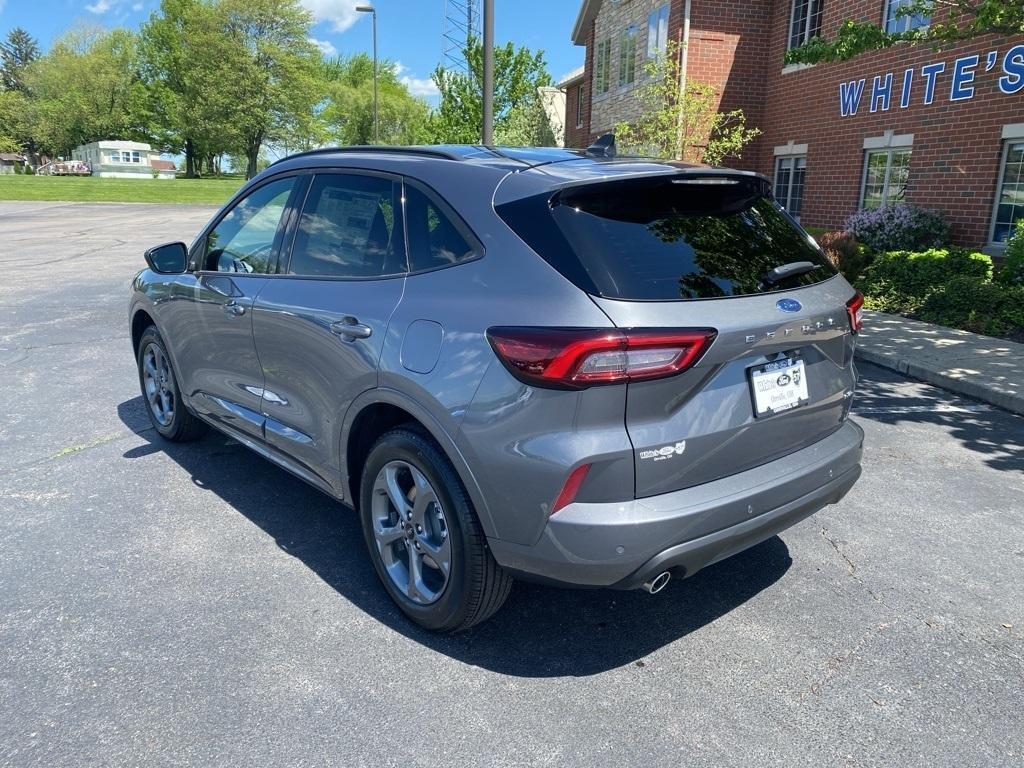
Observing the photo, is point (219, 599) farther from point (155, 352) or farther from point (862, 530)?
point (862, 530)

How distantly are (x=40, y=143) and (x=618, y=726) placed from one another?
329 ft

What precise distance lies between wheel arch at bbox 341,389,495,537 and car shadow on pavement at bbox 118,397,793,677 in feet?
1.60

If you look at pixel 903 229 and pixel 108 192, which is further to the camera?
pixel 108 192

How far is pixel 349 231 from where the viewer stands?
3.48 m

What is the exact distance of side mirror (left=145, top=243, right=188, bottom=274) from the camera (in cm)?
470

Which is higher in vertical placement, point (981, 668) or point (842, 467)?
point (842, 467)

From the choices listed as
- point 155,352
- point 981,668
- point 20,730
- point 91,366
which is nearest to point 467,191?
point 20,730

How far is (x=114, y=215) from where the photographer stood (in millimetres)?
30625

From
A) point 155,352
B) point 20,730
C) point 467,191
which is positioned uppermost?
point 467,191

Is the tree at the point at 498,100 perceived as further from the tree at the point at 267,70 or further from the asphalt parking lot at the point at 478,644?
the tree at the point at 267,70

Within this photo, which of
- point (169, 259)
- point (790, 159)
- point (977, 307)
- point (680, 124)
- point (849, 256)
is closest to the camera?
point (169, 259)

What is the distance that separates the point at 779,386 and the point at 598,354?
804 mm

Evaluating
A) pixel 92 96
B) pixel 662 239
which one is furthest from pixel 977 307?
pixel 92 96

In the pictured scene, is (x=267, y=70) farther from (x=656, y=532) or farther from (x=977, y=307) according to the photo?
(x=656, y=532)
